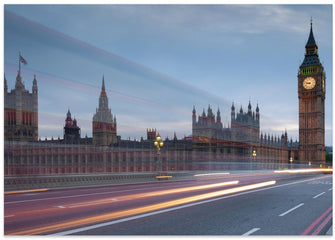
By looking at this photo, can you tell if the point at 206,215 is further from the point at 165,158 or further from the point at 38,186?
the point at 165,158

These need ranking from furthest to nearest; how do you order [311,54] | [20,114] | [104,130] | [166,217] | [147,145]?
[311,54] → [104,130] → [20,114] → [147,145] → [166,217]

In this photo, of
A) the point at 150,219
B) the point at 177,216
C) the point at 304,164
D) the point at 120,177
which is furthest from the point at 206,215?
the point at 304,164

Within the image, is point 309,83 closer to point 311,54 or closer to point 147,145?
point 311,54

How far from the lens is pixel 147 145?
69500 millimetres

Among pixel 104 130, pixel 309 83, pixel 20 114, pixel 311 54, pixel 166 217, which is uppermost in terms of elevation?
pixel 311 54

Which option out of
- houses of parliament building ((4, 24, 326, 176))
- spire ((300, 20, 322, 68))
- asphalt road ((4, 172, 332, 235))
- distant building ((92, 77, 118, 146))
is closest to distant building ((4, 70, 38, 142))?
houses of parliament building ((4, 24, 326, 176))

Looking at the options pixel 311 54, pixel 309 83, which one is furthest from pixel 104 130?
pixel 311 54

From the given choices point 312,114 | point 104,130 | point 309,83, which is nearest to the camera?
point 104,130

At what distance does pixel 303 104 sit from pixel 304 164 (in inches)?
781

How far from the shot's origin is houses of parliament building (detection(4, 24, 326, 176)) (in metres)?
64.2

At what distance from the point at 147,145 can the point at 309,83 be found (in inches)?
2879

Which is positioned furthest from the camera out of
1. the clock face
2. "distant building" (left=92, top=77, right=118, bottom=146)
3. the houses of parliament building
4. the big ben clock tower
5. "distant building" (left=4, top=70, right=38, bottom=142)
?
the clock face

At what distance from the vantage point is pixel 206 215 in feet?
44.0

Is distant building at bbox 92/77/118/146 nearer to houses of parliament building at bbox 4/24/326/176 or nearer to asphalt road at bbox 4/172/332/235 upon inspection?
houses of parliament building at bbox 4/24/326/176
